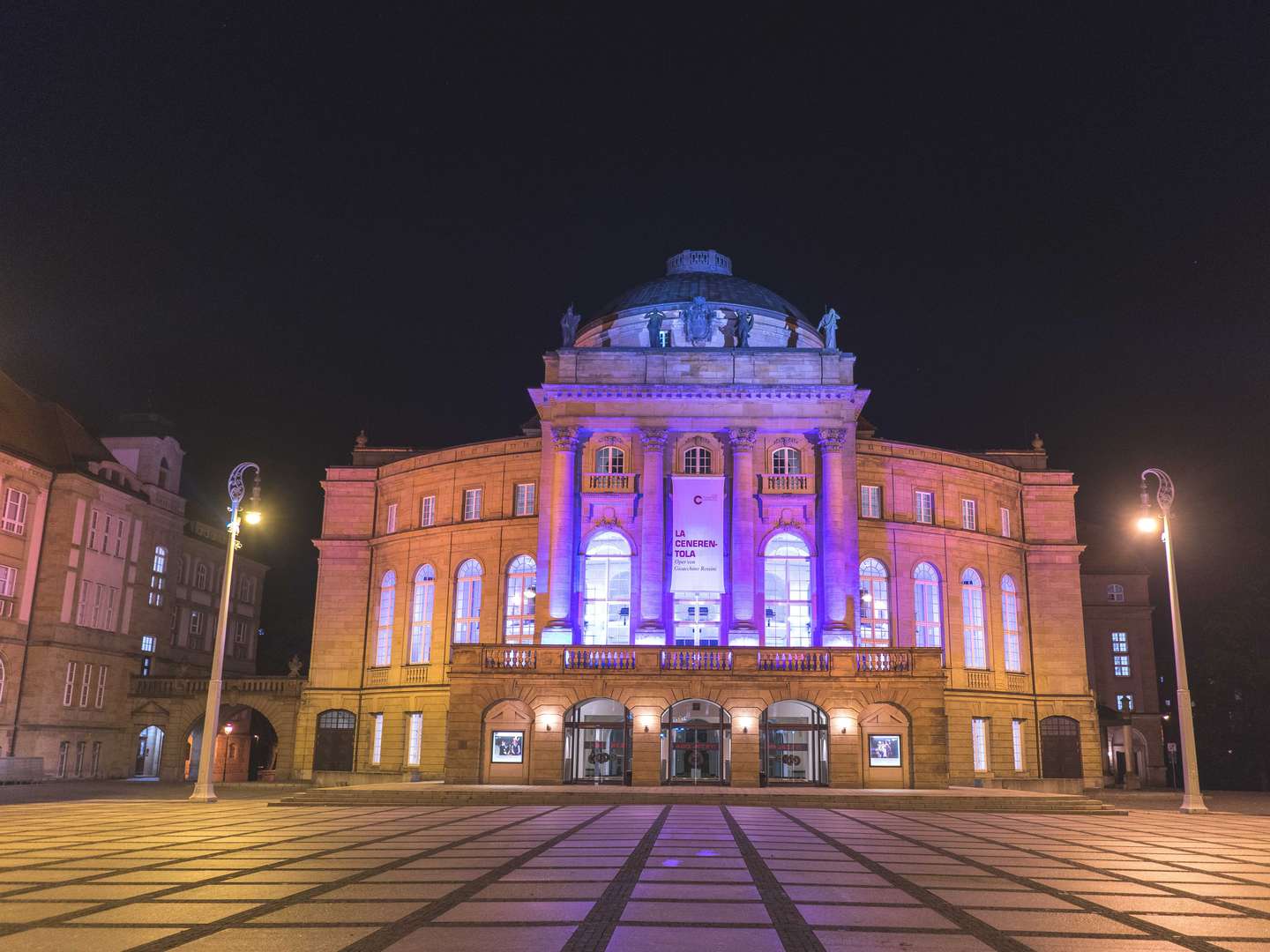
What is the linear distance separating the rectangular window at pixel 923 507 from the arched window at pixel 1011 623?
6.62 meters

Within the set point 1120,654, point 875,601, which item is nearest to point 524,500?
point 875,601

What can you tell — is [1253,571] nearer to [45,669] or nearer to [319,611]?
[319,611]

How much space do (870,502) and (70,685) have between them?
48.0 m

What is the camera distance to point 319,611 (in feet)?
227

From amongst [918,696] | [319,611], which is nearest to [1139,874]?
[918,696]

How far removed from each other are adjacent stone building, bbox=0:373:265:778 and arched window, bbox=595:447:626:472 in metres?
31.7

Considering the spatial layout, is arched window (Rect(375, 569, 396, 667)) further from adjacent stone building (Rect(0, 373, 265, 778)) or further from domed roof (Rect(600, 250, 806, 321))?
domed roof (Rect(600, 250, 806, 321))

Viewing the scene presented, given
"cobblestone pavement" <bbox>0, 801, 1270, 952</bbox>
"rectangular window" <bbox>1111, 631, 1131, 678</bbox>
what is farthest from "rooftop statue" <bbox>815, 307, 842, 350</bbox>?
"rectangular window" <bbox>1111, 631, 1131, 678</bbox>

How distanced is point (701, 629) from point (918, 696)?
447 inches

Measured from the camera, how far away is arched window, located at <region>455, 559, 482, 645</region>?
2518 inches

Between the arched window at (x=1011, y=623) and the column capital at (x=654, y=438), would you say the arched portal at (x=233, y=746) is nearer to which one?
the column capital at (x=654, y=438)

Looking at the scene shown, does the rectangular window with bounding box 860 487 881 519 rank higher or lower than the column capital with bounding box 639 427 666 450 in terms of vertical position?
lower

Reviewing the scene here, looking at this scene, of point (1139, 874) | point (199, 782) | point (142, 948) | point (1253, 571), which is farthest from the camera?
point (1253, 571)

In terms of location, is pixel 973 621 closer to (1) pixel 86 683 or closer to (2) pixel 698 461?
(2) pixel 698 461
